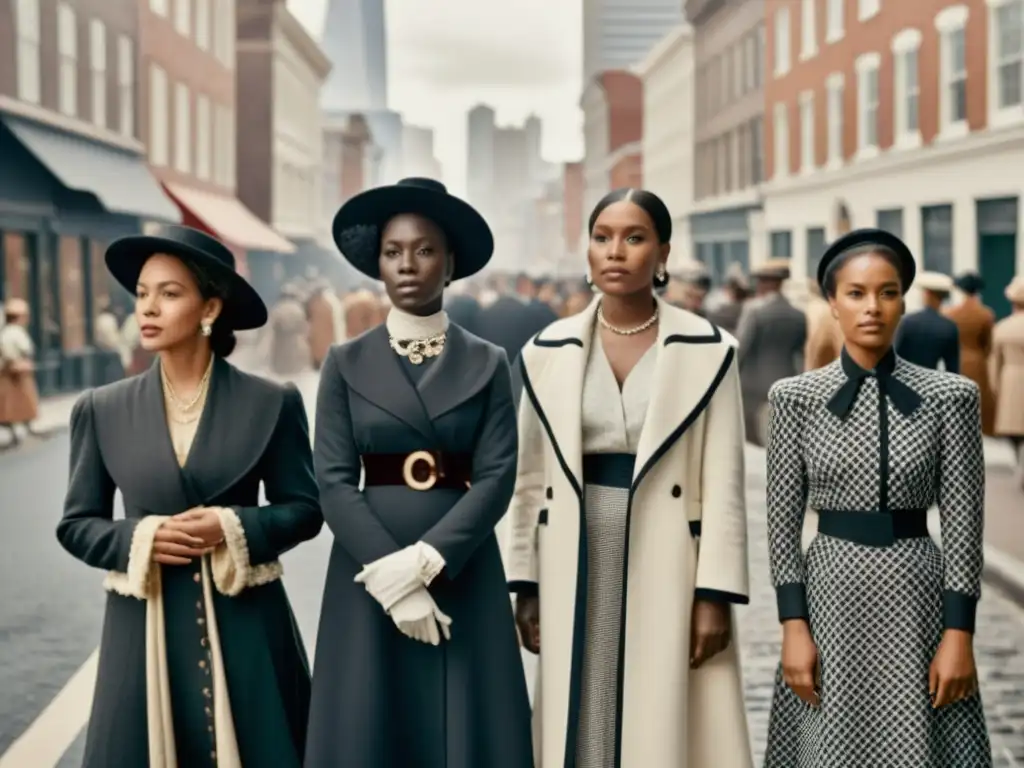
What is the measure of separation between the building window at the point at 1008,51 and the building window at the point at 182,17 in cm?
2072

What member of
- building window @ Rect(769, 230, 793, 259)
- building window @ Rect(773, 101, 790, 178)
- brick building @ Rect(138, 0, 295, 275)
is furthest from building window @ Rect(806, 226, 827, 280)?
brick building @ Rect(138, 0, 295, 275)

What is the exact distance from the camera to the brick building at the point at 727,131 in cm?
4228

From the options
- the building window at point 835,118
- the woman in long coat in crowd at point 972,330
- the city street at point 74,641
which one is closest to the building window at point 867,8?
the building window at point 835,118

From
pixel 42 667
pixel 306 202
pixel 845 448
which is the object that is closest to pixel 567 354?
pixel 845 448

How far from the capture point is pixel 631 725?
14.3 ft

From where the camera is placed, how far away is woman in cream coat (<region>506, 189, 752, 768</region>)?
4.27 metres

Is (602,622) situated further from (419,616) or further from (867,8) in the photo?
(867,8)

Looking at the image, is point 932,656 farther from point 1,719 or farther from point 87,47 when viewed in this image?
point 87,47

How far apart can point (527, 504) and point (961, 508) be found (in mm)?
1228

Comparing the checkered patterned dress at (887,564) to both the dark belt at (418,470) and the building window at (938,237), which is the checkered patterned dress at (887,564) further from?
the building window at (938,237)

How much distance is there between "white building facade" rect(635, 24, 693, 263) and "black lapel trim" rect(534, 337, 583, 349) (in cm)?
4720

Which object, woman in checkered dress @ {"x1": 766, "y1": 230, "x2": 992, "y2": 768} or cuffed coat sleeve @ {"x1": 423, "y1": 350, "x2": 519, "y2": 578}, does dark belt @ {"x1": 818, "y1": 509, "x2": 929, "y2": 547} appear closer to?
woman in checkered dress @ {"x1": 766, "y1": 230, "x2": 992, "y2": 768}

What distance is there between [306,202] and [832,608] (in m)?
63.7

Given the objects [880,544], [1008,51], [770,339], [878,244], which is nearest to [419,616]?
[880,544]
